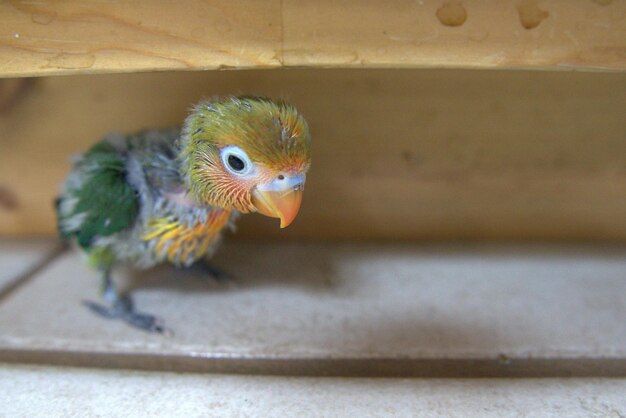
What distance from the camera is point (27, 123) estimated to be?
A: 1.67 m

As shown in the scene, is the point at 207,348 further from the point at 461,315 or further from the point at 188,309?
the point at 461,315

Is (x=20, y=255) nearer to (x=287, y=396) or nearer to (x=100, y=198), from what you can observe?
(x=100, y=198)

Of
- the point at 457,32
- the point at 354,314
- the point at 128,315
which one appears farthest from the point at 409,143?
the point at 128,315

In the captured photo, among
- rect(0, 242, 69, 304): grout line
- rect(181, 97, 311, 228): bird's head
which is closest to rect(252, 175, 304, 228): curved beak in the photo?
rect(181, 97, 311, 228): bird's head

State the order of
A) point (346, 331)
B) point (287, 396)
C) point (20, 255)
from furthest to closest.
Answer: point (20, 255) → point (346, 331) → point (287, 396)

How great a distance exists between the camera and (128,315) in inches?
54.8

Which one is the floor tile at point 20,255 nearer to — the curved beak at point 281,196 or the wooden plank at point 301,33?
the wooden plank at point 301,33

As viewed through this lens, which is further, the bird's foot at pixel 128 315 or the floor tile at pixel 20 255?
the floor tile at pixel 20 255

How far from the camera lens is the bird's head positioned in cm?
98

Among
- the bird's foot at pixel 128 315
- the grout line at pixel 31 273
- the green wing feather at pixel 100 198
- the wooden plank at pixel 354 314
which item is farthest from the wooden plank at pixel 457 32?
the grout line at pixel 31 273

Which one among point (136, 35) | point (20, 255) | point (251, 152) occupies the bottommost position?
point (20, 255)

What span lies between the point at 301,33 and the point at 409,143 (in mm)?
806

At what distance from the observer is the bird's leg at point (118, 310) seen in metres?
1.36

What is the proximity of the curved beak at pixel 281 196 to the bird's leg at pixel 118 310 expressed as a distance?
0.53 m
